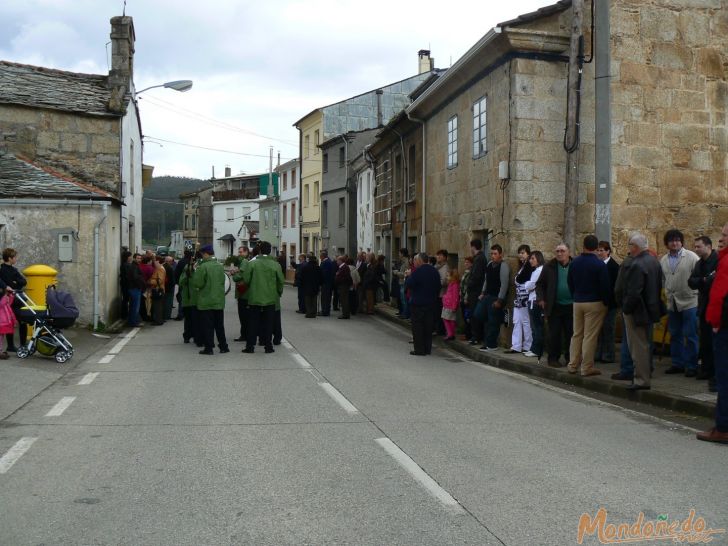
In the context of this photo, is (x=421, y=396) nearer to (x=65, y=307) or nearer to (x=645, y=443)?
(x=645, y=443)

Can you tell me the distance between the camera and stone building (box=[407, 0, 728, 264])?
14.1m

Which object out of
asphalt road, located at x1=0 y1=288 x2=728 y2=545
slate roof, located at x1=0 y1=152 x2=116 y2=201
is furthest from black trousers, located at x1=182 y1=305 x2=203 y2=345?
asphalt road, located at x1=0 y1=288 x2=728 y2=545

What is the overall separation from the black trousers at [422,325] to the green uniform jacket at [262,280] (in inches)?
95.3

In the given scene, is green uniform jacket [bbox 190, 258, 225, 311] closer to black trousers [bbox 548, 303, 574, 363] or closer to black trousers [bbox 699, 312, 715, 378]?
black trousers [bbox 548, 303, 574, 363]

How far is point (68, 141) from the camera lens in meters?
20.0

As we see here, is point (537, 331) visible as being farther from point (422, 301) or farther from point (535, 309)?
point (422, 301)

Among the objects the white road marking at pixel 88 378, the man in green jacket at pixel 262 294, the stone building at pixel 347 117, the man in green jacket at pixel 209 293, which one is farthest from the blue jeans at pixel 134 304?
the stone building at pixel 347 117

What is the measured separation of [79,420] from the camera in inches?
292

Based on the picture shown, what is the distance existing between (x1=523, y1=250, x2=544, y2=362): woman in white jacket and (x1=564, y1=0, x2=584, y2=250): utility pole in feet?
2.89

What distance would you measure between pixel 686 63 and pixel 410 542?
13.4 m

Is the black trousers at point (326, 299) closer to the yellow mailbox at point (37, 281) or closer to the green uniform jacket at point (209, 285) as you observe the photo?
the green uniform jacket at point (209, 285)

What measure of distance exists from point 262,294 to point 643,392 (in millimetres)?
6586

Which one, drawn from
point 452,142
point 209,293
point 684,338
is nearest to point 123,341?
point 209,293

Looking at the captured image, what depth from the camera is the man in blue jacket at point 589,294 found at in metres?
10.0
